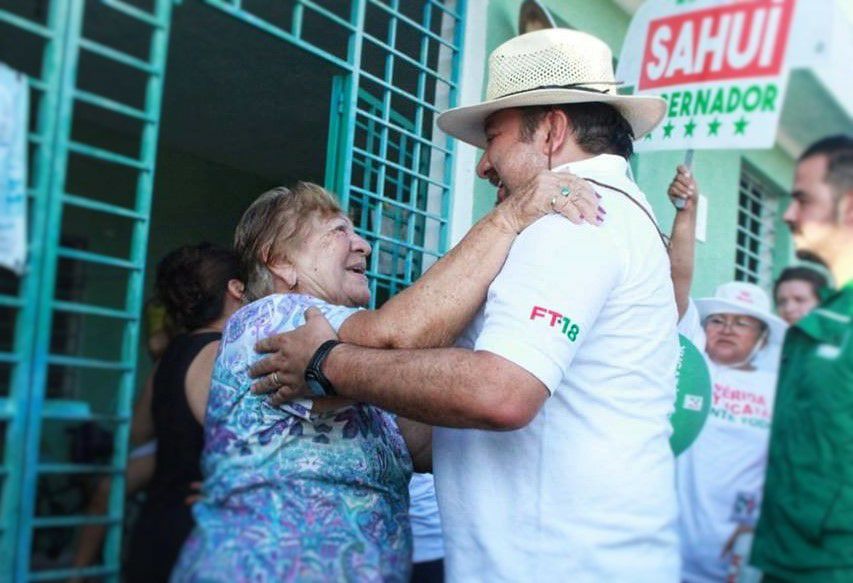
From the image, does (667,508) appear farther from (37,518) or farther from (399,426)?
(37,518)

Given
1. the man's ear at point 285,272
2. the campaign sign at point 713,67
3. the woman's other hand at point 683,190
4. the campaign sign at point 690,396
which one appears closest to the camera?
the man's ear at point 285,272

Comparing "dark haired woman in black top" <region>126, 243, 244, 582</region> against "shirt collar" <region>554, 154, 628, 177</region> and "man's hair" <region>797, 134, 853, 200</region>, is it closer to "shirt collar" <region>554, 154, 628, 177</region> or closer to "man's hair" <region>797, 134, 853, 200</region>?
"shirt collar" <region>554, 154, 628, 177</region>

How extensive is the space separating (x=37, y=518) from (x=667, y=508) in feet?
4.41

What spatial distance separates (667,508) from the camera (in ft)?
6.78

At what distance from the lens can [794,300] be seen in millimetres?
2529

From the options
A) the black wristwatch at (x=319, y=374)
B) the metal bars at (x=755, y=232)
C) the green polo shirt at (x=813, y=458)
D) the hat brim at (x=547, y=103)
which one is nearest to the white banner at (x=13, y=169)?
the black wristwatch at (x=319, y=374)

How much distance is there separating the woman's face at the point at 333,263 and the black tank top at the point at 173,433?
34 cm

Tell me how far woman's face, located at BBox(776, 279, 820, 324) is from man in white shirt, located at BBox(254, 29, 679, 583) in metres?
0.49

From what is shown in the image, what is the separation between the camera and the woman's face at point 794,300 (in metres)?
2.43

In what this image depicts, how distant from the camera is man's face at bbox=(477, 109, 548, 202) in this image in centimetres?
226

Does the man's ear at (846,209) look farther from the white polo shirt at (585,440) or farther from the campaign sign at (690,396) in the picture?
the campaign sign at (690,396)

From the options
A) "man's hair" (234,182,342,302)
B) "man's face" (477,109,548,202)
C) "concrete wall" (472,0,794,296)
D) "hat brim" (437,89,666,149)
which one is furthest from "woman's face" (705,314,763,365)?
"man's hair" (234,182,342,302)

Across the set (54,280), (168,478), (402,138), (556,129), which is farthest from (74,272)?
(402,138)

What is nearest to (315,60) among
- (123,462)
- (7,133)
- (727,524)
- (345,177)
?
(345,177)
